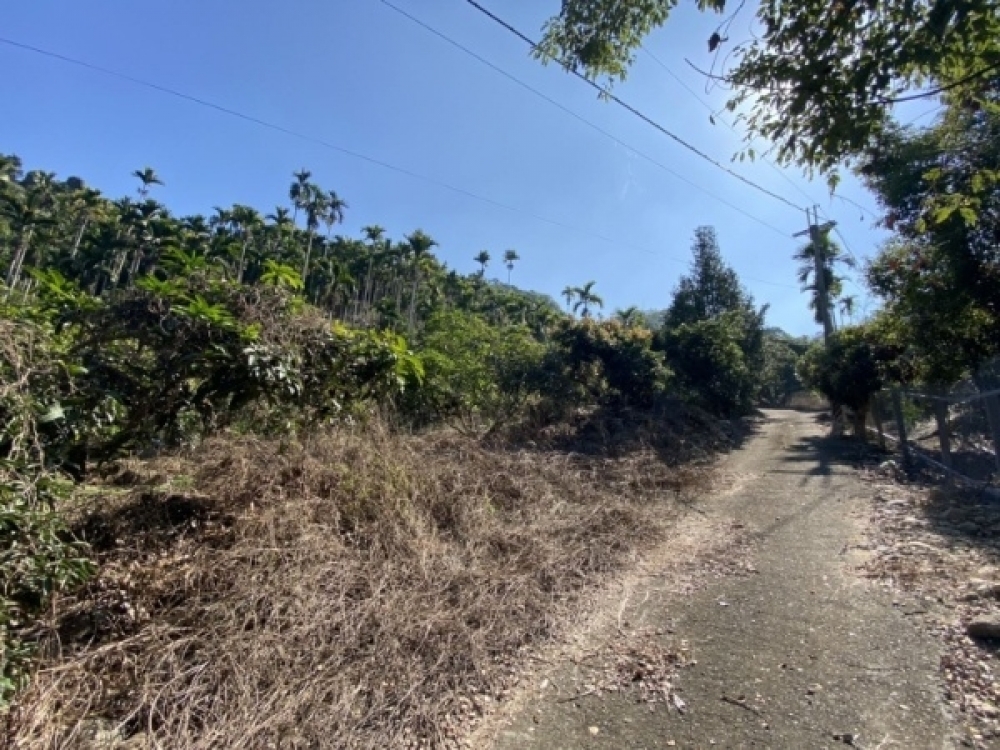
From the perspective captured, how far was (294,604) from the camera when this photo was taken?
299cm

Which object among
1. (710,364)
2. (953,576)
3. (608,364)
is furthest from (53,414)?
(710,364)

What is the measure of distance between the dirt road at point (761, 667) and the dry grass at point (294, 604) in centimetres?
42

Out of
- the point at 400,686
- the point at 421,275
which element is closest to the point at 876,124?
the point at 400,686

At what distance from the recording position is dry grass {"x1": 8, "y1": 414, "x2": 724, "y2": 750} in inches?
92.6

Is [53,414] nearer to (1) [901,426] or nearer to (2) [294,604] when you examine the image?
(2) [294,604]

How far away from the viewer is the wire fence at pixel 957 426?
6234 mm

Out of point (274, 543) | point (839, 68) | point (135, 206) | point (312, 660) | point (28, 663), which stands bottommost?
point (312, 660)

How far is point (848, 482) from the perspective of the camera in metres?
8.55

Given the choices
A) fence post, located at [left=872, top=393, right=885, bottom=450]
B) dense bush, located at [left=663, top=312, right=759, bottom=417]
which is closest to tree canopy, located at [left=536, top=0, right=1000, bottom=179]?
fence post, located at [left=872, top=393, right=885, bottom=450]

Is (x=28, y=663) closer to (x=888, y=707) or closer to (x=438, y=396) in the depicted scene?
(x=888, y=707)

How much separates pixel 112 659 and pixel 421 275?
59.0m

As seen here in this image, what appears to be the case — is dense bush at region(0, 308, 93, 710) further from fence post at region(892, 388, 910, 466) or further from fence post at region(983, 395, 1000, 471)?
fence post at region(892, 388, 910, 466)

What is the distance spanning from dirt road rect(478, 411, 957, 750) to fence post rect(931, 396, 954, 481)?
3427 millimetres

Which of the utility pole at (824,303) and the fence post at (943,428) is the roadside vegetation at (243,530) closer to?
the fence post at (943,428)
